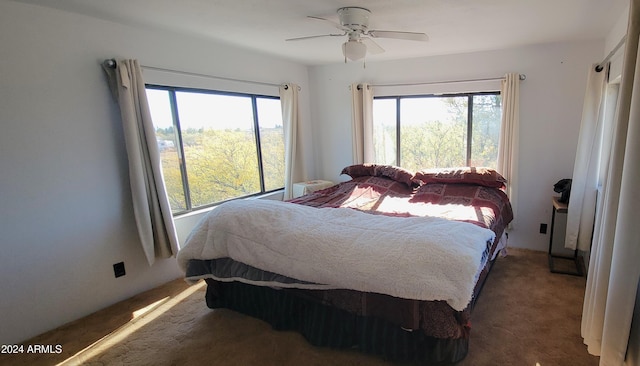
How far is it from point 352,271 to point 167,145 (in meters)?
2.25

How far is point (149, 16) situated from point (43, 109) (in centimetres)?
102

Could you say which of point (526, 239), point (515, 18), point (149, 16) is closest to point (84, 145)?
point (149, 16)

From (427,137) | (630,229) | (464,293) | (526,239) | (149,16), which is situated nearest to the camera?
(630,229)

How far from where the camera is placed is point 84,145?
2350 millimetres

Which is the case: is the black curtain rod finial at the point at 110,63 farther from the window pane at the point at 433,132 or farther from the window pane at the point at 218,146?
the window pane at the point at 433,132

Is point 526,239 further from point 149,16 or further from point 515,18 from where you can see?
point 149,16

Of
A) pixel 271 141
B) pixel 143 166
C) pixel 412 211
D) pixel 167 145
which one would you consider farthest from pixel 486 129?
pixel 143 166

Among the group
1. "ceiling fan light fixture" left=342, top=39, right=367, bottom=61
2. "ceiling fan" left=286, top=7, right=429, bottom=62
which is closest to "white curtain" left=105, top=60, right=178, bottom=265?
"ceiling fan" left=286, top=7, right=429, bottom=62

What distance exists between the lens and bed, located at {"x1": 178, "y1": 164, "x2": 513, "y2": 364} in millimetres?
1596

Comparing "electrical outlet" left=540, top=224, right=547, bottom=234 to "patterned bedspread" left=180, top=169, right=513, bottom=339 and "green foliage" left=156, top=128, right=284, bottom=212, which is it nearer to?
"patterned bedspread" left=180, top=169, right=513, bottom=339

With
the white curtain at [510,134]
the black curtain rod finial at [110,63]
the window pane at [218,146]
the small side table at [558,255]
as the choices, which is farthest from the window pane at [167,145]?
the small side table at [558,255]

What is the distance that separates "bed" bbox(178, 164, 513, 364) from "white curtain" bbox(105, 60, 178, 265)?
0.57m

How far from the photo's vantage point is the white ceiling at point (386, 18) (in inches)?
81.5

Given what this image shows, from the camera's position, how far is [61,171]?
2.24 m
